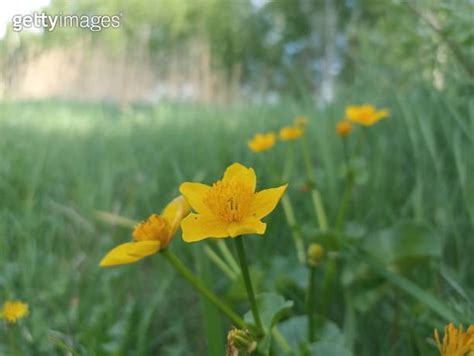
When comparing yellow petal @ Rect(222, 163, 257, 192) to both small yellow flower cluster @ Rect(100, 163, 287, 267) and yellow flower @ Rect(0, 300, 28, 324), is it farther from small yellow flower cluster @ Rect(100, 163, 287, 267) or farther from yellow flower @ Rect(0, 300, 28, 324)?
yellow flower @ Rect(0, 300, 28, 324)

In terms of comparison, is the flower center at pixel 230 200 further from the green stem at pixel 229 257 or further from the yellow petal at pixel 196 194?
the green stem at pixel 229 257

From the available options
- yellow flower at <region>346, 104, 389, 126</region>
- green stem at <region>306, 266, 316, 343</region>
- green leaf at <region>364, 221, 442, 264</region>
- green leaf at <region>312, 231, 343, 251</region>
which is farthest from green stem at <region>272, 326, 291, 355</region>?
yellow flower at <region>346, 104, 389, 126</region>

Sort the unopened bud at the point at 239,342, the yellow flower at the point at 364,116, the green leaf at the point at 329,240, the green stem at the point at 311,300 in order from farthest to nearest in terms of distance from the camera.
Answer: the yellow flower at the point at 364,116
the green leaf at the point at 329,240
the green stem at the point at 311,300
the unopened bud at the point at 239,342

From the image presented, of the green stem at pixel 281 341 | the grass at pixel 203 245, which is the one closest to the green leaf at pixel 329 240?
the grass at pixel 203 245

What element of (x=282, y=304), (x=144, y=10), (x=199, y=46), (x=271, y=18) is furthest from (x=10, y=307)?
(x=199, y=46)

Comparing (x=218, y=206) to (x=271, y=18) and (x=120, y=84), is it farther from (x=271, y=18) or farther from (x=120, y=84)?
(x=120, y=84)
